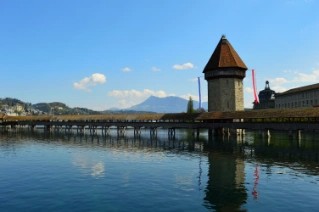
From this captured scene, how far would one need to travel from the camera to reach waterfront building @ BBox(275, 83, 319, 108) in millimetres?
90062

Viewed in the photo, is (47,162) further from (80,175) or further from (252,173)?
(252,173)

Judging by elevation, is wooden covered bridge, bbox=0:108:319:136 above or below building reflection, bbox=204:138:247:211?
above

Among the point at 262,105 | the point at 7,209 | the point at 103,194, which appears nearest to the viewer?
the point at 7,209

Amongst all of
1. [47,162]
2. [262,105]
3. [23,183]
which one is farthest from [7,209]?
[262,105]

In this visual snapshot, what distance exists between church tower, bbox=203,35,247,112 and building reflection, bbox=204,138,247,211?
31.7m

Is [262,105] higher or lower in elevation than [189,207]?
higher

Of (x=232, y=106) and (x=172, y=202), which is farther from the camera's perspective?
(x=232, y=106)

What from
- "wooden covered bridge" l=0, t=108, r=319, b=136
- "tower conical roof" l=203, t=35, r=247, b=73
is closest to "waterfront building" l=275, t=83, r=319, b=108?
"tower conical roof" l=203, t=35, r=247, b=73

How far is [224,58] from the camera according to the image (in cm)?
6222

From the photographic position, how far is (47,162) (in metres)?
28.3

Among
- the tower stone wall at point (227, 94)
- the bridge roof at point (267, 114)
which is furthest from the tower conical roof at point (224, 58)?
the bridge roof at point (267, 114)

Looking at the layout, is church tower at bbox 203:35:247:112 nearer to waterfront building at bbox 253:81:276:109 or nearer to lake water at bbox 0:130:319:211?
lake water at bbox 0:130:319:211

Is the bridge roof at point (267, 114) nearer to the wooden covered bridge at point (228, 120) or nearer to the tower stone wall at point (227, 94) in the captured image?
the wooden covered bridge at point (228, 120)

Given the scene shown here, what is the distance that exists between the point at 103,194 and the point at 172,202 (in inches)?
143
